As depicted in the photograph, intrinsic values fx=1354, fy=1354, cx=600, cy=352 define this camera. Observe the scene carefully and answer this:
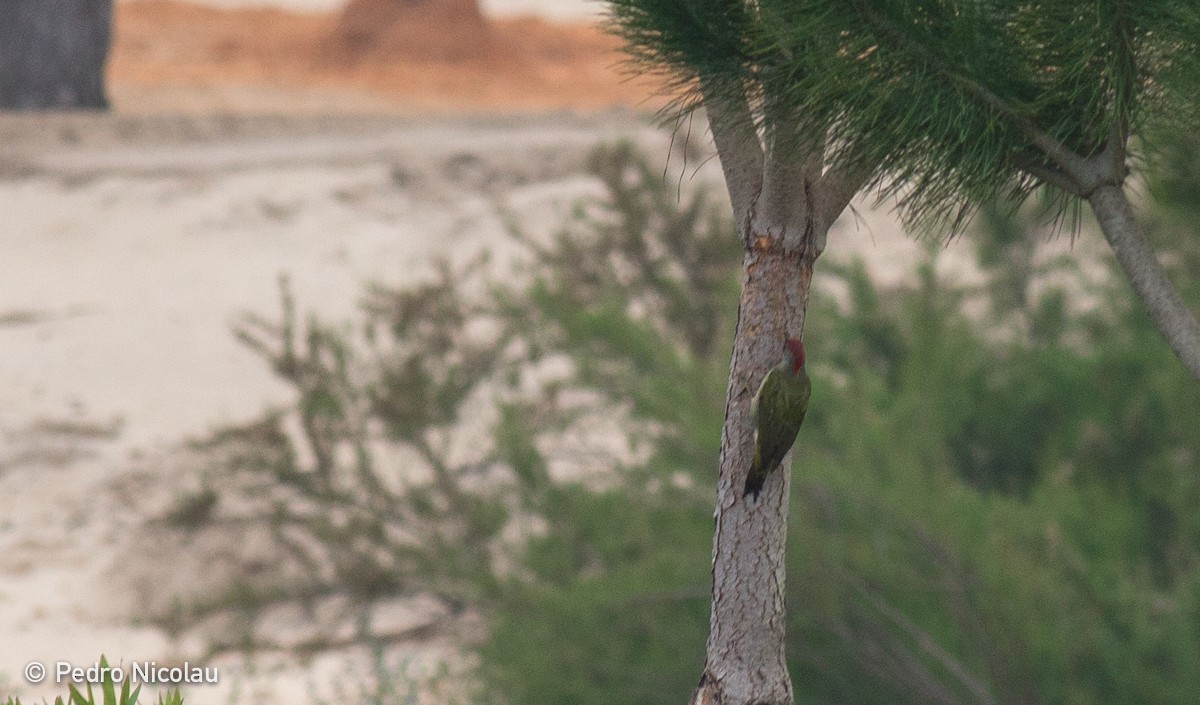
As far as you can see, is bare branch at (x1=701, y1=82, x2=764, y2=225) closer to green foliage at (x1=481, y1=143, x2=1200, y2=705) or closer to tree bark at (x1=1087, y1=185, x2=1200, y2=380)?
tree bark at (x1=1087, y1=185, x2=1200, y2=380)

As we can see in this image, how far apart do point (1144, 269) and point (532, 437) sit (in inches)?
172

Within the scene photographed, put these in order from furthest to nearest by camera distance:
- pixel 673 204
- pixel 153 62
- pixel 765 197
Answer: pixel 153 62 < pixel 673 204 < pixel 765 197

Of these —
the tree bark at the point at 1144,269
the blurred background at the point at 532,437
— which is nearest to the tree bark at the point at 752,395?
the blurred background at the point at 532,437

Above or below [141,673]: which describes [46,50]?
above

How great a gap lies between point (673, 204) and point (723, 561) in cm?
637

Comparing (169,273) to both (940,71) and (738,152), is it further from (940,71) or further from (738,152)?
(940,71)

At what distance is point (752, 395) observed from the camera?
6.25 ft

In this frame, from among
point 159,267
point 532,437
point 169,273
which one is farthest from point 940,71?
point 159,267

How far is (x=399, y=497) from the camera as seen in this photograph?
22.9ft

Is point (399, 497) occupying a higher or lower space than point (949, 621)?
higher

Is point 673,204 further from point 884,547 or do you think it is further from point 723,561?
point 723,561

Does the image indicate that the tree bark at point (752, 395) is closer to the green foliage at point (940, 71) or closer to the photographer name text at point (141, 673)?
the green foliage at point (940, 71)

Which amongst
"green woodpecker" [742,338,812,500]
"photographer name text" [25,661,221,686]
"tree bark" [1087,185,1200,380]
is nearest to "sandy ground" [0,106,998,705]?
"photographer name text" [25,661,221,686]

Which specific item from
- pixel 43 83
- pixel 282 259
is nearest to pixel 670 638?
pixel 282 259
